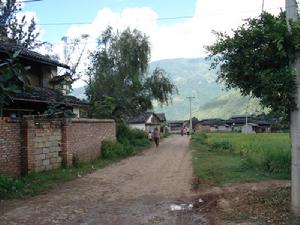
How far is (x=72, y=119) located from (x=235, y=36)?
1231 cm

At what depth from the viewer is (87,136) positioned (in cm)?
2316

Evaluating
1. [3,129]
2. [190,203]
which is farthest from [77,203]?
[3,129]

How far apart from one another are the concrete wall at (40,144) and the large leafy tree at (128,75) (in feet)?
59.4

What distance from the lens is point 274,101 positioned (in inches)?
362

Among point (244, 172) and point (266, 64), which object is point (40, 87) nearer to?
point (244, 172)

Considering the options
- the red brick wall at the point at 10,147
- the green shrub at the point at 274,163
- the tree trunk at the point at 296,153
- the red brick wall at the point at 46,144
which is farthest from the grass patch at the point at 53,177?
the tree trunk at the point at 296,153

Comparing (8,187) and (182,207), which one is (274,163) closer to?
(182,207)

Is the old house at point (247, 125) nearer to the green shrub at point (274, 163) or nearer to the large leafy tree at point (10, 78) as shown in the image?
the green shrub at point (274, 163)

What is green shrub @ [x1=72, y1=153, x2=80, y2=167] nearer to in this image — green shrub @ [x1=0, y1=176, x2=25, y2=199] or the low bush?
the low bush

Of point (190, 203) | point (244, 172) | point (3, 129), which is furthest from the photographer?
point (244, 172)

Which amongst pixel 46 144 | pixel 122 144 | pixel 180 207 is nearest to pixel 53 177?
pixel 46 144

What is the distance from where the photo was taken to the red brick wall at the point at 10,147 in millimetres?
15227

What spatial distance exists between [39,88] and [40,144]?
9504 millimetres

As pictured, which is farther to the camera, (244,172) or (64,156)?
(64,156)
